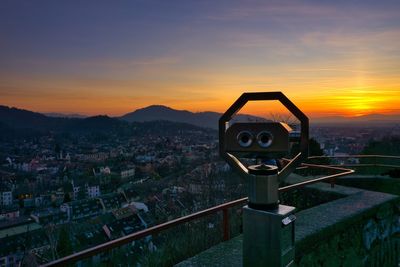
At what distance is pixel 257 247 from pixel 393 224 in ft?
14.0

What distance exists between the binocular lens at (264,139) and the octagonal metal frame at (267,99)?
0.76ft

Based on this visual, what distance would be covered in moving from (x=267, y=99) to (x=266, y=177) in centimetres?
61

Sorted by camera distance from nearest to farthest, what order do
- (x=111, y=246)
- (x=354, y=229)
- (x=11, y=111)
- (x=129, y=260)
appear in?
(x=111, y=246), (x=129, y=260), (x=354, y=229), (x=11, y=111)

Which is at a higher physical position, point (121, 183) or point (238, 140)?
point (238, 140)

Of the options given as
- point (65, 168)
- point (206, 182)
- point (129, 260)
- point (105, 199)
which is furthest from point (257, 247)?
point (65, 168)

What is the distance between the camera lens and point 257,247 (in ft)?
7.88

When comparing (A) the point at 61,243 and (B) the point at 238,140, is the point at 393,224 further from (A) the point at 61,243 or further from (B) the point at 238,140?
(A) the point at 61,243

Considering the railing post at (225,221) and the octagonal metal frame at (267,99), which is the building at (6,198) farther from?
the octagonal metal frame at (267,99)

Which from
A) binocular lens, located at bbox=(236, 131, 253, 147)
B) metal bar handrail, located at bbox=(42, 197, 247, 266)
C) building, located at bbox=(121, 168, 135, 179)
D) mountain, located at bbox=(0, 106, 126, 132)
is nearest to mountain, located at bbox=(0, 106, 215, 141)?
mountain, located at bbox=(0, 106, 126, 132)

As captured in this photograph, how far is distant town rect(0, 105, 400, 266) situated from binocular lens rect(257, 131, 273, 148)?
255cm

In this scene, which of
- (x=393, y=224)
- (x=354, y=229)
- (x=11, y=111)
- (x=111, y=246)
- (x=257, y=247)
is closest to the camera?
(x=257, y=247)

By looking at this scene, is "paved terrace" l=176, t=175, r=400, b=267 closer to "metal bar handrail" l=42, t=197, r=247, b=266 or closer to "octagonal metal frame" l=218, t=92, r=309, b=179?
"metal bar handrail" l=42, t=197, r=247, b=266

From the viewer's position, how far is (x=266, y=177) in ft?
7.67

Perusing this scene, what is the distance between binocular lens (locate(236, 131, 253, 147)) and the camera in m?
2.35
